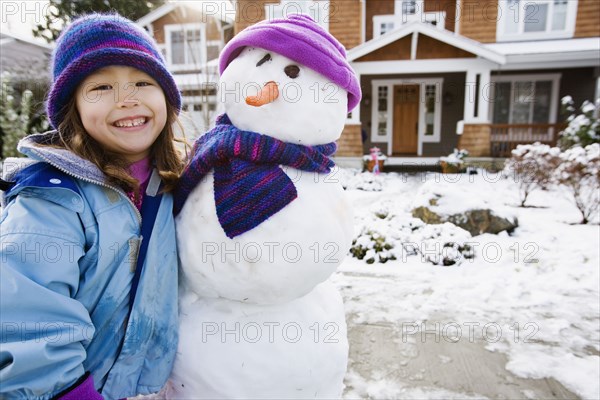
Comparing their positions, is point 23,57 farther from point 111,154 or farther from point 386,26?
point 111,154

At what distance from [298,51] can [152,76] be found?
49cm

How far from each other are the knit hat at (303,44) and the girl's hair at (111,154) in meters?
0.42

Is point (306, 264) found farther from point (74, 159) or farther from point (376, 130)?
point (376, 130)

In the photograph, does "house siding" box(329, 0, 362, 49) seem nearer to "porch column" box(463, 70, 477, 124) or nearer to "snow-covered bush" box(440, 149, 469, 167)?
"porch column" box(463, 70, 477, 124)

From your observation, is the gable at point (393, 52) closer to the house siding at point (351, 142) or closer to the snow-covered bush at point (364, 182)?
the house siding at point (351, 142)

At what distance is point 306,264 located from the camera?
1.27 m

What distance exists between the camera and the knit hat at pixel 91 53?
1223mm

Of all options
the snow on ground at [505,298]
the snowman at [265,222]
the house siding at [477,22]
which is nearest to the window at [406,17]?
the house siding at [477,22]

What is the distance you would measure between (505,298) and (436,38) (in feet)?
33.4

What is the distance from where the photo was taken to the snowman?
4.08ft

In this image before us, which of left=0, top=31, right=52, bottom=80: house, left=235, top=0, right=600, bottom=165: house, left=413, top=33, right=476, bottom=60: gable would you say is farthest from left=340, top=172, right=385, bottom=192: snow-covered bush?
left=0, top=31, right=52, bottom=80: house

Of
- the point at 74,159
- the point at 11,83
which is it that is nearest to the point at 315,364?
the point at 74,159

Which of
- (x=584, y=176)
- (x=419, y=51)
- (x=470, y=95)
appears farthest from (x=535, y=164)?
(x=419, y=51)

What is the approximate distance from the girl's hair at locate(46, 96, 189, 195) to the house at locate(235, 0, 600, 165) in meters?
11.6
